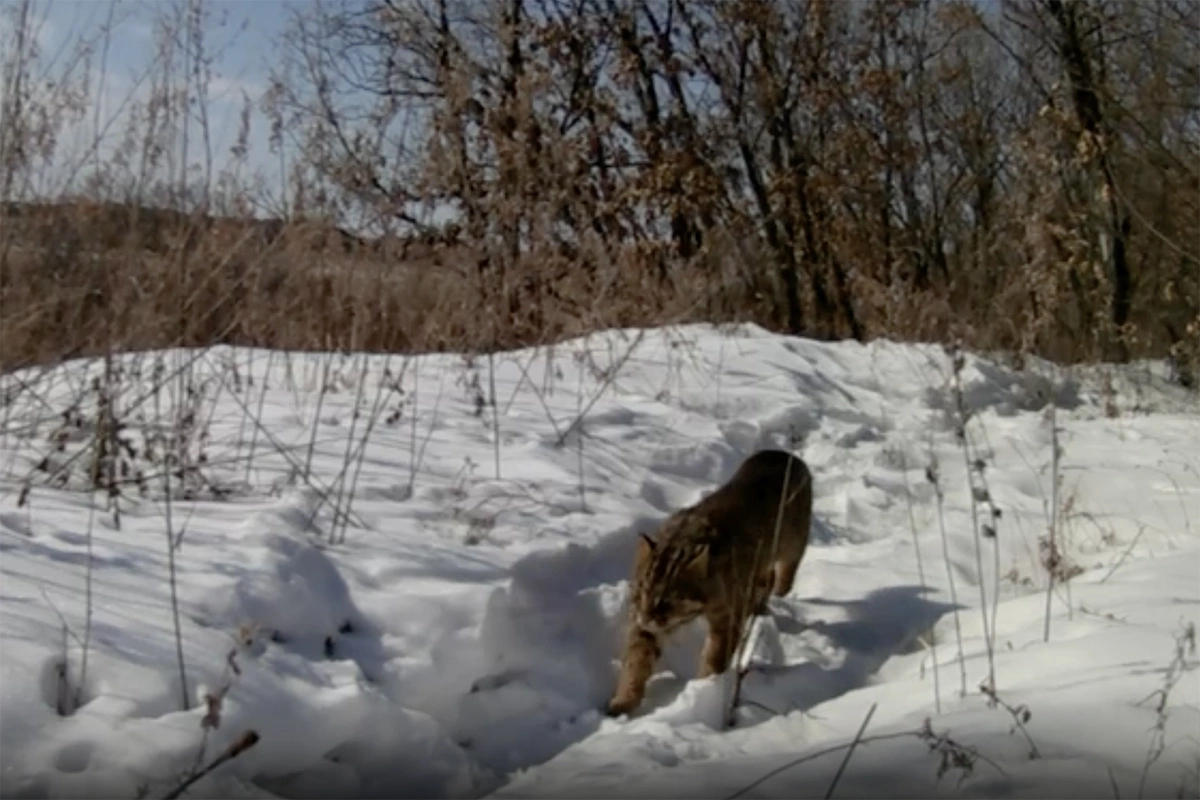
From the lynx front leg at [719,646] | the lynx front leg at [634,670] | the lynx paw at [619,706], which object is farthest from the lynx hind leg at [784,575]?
the lynx paw at [619,706]

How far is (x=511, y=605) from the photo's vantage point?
391cm

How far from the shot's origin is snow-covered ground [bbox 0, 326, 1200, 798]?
2787mm

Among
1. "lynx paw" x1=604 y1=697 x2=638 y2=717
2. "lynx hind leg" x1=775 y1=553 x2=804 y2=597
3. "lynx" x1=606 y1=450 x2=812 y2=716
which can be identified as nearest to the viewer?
"lynx paw" x1=604 y1=697 x2=638 y2=717

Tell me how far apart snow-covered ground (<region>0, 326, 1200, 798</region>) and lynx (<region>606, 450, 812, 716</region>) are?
12cm

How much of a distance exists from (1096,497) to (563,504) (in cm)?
252

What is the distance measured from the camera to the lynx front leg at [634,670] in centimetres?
372

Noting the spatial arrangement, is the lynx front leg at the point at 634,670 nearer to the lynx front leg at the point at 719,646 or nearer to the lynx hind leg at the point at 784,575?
the lynx front leg at the point at 719,646

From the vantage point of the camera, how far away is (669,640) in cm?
402

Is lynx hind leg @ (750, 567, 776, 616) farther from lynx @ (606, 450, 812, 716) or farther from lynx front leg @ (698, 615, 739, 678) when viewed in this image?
lynx front leg @ (698, 615, 739, 678)

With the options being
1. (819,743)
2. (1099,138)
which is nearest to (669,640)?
(819,743)

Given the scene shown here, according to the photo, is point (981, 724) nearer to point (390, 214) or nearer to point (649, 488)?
point (649, 488)

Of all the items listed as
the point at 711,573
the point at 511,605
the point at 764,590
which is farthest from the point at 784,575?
the point at 511,605

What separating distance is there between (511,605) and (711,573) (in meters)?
0.56

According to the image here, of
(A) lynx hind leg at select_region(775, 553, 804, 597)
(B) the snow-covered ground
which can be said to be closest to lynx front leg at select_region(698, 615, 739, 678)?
(B) the snow-covered ground
